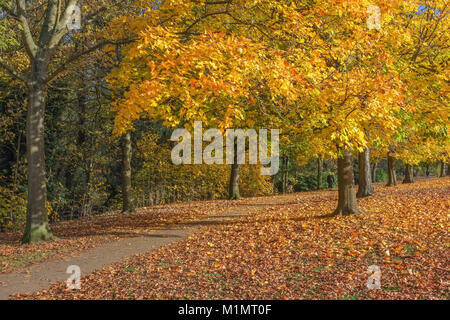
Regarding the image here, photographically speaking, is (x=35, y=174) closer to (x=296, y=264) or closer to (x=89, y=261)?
(x=89, y=261)

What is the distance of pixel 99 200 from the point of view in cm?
2627

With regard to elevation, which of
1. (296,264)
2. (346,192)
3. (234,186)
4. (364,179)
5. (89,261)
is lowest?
(89,261)

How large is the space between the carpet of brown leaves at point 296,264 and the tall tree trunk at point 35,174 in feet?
14.0

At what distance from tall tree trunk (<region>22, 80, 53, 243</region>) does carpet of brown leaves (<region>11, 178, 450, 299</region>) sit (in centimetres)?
426

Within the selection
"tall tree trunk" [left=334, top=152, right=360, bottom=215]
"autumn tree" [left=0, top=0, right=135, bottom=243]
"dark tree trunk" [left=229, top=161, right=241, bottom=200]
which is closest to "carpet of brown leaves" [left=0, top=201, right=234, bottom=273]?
"autumn tree" [left=0, top=0, right=135, bottom=243]

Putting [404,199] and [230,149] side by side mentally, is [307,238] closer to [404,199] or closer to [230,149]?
[404,199]

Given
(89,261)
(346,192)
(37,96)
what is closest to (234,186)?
(346,192)

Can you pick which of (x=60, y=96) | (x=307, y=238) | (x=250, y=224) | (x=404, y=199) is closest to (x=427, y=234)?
(x=307, y=238)

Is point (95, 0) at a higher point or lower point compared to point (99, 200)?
higher

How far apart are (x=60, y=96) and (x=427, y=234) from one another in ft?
69.0

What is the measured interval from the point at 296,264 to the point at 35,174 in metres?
8.66

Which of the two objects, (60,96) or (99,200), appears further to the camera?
(99,200)

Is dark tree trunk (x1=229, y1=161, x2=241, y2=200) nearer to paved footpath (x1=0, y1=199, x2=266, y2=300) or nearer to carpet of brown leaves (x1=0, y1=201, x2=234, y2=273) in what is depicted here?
carpet of brown leaves (x1=0, y1=201, x2=234, y2=273)

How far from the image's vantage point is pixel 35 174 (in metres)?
11.9
